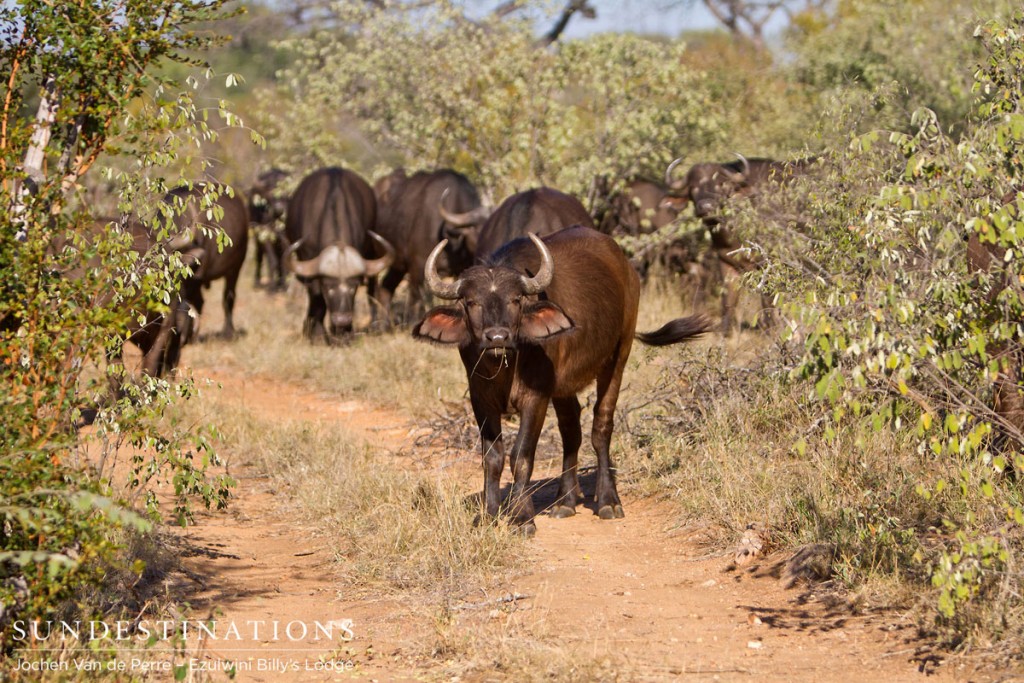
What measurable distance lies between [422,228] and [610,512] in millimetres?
8052

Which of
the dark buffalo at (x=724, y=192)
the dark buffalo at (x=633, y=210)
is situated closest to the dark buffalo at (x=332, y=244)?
the dark buffalo at (x=633, y=210)

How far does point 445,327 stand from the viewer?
22.2 feet

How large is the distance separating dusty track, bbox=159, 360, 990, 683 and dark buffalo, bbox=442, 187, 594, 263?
318 centimetres

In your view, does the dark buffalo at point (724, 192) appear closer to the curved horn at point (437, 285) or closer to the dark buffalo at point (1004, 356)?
the dark buffalo at point (1004, 356)

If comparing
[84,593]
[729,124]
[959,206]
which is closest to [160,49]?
[84,593]

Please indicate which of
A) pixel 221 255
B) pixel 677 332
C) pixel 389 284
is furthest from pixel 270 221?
pixel 677 332

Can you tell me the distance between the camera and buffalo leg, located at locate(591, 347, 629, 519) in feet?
24.5

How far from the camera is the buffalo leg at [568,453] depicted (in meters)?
7.53

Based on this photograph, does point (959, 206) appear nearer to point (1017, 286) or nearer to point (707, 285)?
point (1017, 286)

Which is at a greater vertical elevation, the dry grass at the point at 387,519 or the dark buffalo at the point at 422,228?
the dark buffalo at the point at 422,228

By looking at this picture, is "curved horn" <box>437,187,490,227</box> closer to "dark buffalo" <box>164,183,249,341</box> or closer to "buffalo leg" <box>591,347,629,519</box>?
"dark buffalo" <box>164,183,249,341</box>

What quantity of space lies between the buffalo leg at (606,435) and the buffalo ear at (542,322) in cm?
121

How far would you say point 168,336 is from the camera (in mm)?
10492

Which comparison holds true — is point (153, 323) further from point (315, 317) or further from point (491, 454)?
point (315, 317)
